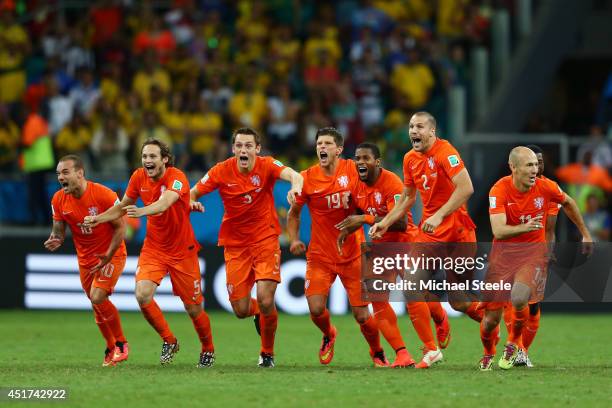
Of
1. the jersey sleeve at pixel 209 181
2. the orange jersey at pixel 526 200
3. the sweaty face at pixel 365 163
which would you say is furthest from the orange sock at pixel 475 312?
the jersey sleeve at pixel 209 181

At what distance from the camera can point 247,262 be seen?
13125mm

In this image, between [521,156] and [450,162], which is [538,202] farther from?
[450,162]

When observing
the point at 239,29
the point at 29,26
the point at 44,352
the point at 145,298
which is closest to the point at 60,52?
the point at 29,26

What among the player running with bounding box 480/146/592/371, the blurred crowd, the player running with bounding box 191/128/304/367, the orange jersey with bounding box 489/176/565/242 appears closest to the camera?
the player running with bounding box 480/146/592/371

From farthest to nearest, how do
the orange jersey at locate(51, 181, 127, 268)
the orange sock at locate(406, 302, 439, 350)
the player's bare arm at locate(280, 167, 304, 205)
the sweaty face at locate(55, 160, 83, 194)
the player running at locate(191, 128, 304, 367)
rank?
the orange jersey at locate(51, 181, 127, 268) < the sweaty face at locate(55, 160, 83, 194) < the player running at locate(191, 128, 304, 367) < the orange sock at locate(406, 302, 439, 350) < the player's bare arm at locate(280, 167, 304, 205)

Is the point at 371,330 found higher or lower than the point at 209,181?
lower

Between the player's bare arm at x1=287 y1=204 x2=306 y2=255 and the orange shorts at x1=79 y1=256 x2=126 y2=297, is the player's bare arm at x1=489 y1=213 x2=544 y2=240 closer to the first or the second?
the player's bare arm at x1=287 y1=204 x2=306 y2=255

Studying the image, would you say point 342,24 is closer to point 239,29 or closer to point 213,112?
point 239,29

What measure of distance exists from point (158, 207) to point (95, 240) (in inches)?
47.1

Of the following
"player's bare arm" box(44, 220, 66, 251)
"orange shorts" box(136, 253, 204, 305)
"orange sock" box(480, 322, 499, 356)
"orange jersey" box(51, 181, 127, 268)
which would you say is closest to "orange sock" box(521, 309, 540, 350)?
"orange sock" box(480, 322, 499, 356)

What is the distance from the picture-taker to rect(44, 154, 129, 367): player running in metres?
13.2

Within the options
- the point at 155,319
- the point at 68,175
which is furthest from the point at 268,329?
the point at 68,175

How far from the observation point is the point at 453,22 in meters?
24.8

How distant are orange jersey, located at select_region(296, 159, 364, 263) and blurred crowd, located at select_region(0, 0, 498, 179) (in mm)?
7575
